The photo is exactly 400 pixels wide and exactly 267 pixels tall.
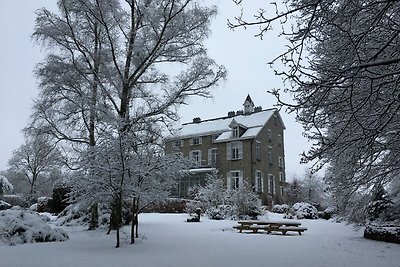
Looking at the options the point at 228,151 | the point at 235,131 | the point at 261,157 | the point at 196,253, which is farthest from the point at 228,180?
the point at 196,253

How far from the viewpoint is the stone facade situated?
116 ft

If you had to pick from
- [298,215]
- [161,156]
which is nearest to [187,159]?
Answer: [161,156]

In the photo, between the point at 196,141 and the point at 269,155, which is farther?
the point at 196,141

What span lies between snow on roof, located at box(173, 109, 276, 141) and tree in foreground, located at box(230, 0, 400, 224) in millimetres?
28763

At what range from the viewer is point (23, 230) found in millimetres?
10828

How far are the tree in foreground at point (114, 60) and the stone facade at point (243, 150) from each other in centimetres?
1828

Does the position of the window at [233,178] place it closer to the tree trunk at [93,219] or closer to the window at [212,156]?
the window at [212,156]

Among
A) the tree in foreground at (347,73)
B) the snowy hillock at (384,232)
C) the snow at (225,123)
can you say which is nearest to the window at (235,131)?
the snow at (225,123)

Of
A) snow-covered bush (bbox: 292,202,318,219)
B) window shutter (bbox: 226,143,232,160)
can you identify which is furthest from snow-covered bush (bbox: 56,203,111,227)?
window shutter (bbox: 226,143,232,160)

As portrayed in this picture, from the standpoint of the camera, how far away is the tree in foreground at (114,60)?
46.3ft

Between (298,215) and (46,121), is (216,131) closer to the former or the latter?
(298,215)

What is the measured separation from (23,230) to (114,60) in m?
7.03

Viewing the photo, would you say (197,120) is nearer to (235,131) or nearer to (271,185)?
(235,131)

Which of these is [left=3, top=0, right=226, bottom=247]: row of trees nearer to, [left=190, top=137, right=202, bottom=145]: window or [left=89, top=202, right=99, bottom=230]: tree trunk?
[left=89, top=202, right=99, bottom=230]: tree trunk
